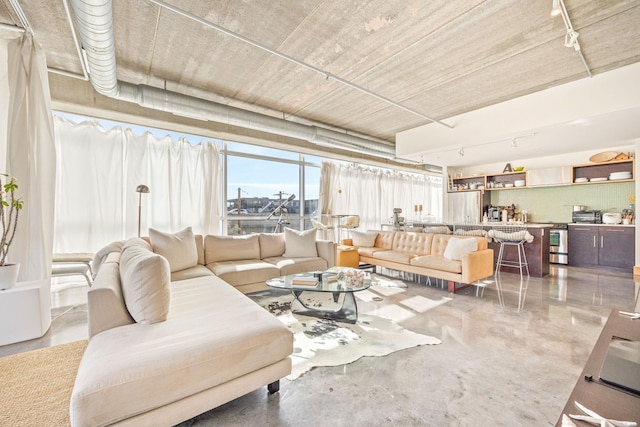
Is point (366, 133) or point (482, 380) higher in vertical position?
point (366, 133)

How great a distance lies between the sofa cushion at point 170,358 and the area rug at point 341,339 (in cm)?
54

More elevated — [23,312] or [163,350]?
[163,350]

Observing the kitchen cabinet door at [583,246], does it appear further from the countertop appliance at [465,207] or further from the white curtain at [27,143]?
the white curtain at [27,143]

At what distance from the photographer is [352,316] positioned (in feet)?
9.75

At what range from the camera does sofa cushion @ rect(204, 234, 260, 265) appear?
3.95m

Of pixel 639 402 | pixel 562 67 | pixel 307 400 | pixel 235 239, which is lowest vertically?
pixel 307 400

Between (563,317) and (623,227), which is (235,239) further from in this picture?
(623,227)

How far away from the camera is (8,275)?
7.95ft

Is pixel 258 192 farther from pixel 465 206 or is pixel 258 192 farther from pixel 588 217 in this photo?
pixel 588 217

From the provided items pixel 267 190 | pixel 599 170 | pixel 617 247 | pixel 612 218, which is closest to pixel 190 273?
pixel 267 190

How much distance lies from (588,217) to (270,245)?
22.1 ft

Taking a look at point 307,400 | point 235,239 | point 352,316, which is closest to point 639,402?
point 307,400

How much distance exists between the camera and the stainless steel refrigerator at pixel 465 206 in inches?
301

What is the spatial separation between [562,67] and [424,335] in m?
3.74
